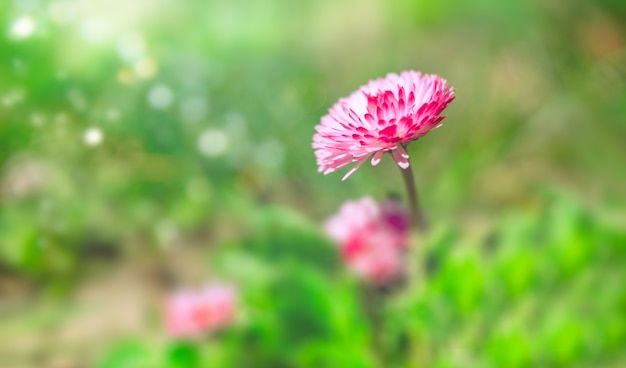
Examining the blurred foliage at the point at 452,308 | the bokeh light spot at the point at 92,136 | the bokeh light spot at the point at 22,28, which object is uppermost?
the bokeh light spot at the point at 22,28

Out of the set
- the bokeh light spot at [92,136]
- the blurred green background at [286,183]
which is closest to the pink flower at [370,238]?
the blurred green background at [286,183]

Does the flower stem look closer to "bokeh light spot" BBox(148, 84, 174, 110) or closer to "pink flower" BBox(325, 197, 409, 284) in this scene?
"pink flower" BBox(325, 197, 409, 284)

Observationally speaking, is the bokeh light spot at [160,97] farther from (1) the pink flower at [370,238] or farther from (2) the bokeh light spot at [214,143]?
(1) the pink flower at [370,238]

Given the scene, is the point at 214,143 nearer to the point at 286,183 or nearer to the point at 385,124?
the point at 286,183

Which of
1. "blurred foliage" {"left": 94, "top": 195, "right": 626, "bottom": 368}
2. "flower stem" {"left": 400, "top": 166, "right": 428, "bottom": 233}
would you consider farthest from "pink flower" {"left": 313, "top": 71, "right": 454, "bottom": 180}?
"blurred foliage" {"left": 94, "top": 195, "right": 626, "bottom": 368}

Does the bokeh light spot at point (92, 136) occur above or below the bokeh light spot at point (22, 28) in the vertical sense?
below

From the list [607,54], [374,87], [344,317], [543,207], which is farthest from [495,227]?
[374,87]

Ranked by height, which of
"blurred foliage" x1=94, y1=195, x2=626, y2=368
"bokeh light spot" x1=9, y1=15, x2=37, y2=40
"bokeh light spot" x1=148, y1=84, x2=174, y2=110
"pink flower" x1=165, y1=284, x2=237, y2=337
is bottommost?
"blurred foliage" x1=94, y1=195, x2=626, y2=368
